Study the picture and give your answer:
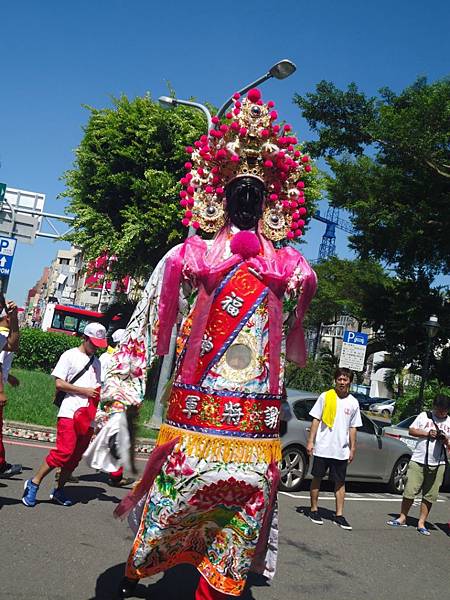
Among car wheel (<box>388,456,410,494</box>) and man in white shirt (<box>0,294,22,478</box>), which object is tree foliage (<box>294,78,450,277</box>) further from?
man in white shirt (<box>0,294,22,478</box>)

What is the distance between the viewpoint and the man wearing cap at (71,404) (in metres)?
5.86

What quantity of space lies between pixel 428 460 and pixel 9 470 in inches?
183

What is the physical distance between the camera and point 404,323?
2519 cm

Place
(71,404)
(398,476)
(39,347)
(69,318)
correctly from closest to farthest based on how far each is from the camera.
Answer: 1. (71,404)
2. (398,476)
3. (39,347)
4. (69,318)

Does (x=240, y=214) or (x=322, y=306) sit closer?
(x=240, y=214)

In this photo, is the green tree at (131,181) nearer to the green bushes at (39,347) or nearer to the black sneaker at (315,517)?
the green bushes at (39,347)

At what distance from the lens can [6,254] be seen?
11.9 meters

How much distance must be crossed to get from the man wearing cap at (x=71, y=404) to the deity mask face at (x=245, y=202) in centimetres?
270

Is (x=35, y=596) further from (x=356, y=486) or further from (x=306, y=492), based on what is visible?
(x=356, y=486)

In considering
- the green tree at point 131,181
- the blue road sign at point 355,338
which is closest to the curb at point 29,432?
the blue road sign at point 355,338

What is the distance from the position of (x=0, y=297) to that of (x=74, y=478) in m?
2.76

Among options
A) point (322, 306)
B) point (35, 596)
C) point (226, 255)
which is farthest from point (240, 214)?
point (322, 306)

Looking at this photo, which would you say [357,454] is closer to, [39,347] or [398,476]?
[398,476]

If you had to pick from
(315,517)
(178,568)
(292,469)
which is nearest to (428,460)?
(315,517)
